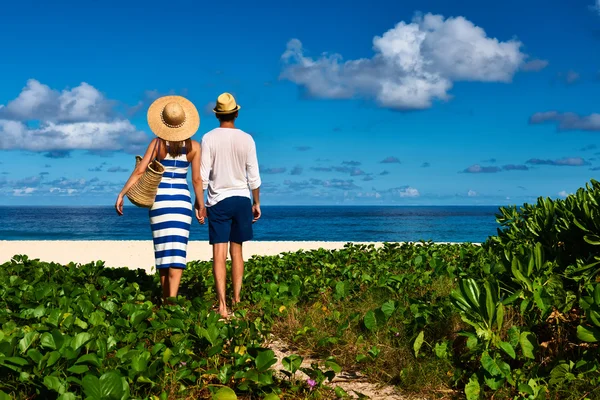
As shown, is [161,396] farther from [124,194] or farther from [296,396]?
[124,194]

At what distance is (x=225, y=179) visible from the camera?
634 centimetres

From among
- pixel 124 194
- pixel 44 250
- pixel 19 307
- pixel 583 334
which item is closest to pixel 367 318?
pixel 583 334

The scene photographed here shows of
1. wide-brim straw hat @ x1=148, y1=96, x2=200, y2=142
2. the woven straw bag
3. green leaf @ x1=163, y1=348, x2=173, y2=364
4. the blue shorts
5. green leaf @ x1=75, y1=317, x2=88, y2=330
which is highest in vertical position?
wide-brim straw hat @ x1=148, y1=96, x2=200, y2=142

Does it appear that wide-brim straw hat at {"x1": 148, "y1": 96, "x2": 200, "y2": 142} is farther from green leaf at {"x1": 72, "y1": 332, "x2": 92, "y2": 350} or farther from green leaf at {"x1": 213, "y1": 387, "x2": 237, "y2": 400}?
green leaf at {"x1": 213, "y1": 387, "x2": 237, "y2": 400}

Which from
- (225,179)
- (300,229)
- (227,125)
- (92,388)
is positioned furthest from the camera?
(300,229)

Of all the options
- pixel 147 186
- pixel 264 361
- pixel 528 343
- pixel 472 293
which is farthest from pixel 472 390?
pixel 147 186

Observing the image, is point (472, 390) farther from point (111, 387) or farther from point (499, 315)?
point (111, 387)

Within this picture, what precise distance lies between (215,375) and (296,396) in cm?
63

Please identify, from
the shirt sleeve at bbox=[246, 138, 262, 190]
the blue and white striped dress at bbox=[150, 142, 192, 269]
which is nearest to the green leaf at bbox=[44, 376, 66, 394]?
the blue and white striped dress at bbox=[150, 142, 192, 269]

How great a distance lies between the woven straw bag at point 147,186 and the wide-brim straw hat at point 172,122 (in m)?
0.36

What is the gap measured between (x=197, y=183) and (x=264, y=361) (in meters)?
3.04

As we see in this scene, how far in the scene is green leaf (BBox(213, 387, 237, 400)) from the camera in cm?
349

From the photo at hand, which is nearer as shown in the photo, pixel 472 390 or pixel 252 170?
pixel 472 390

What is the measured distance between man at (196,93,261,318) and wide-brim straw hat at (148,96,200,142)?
23 centimetres
